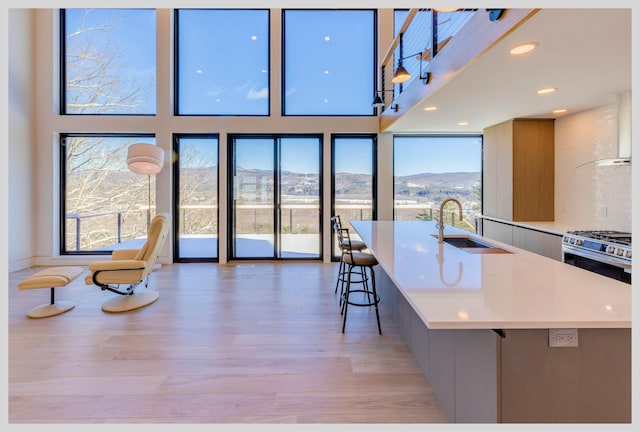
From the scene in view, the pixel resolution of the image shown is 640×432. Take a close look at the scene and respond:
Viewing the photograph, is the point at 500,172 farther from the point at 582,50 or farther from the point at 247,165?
the point at 247,165

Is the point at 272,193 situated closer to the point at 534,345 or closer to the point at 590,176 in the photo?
the point at 590,176

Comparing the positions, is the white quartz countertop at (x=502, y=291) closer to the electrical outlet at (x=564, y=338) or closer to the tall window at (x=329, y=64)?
the electrical outlet at (x=564, y=338)

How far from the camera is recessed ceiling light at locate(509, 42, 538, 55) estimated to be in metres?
2.25

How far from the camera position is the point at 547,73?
279 cm

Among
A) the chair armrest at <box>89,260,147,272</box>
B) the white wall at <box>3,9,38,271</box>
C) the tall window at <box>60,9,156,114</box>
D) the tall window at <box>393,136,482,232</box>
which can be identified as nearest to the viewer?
the chair armrest at <box>89,260,147,272</box>

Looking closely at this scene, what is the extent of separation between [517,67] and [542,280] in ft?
6.52

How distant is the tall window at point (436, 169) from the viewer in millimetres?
6066

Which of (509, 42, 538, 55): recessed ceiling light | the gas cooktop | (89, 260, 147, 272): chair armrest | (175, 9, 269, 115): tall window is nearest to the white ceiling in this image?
(509, 42, 538, 55): recessed ceiling light

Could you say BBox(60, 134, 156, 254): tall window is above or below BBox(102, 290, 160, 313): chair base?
above

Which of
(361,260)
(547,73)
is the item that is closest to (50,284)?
(361,260)

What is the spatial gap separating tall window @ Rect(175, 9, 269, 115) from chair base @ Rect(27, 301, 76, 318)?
149 inches

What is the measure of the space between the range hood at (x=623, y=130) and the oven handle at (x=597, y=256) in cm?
100

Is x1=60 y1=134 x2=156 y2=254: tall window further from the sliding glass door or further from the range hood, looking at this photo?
the range hood

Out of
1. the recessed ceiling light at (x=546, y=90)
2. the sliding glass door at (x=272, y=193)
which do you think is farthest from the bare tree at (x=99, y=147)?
the recessed ceiling light at (x=546, y=90)
